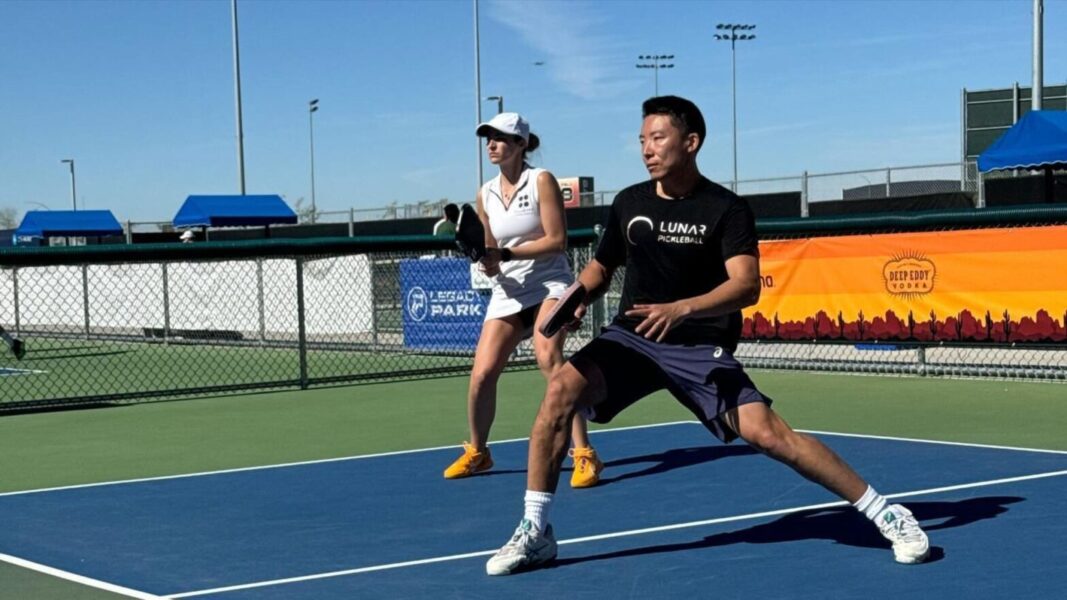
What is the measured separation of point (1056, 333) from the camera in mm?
13297

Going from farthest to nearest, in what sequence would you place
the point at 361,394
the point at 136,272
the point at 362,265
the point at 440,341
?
the point at 136,272
the point at 362,265
the point at 440,341
the point at 361,394

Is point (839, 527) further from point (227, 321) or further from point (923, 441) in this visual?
point (227, 321)

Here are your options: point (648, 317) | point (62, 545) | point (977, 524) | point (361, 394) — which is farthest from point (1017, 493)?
point (361, 394)

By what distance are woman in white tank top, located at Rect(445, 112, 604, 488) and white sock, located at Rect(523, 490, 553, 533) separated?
2.06m

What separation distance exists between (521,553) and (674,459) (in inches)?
133

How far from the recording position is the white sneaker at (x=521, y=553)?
6.01 meters

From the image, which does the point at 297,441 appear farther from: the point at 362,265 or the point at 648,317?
the point at 362,265

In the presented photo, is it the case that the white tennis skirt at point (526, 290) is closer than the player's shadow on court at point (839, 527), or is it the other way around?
the player's shadow on court at point (839, 527)

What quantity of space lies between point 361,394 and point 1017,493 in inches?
310

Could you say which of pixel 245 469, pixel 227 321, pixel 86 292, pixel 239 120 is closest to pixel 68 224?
pixel 239 120

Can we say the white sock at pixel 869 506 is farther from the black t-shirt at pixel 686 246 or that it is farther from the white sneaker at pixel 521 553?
the white sneaker at pixel 521 553

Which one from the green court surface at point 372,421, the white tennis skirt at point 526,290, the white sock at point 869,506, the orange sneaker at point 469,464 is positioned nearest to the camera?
the white sock at point 869,506

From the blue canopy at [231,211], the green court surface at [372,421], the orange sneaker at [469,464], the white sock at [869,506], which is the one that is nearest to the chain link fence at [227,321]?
the green court surface at [372,421]

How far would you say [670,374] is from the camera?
619 cm
